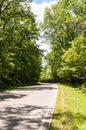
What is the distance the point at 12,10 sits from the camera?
39.6 meters

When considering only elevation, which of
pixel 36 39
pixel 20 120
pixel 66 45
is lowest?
pixel 20 120

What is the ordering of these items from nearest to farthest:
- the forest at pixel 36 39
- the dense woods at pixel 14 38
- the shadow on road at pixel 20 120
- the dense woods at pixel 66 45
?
the shadow on road at pixel 20 120 < the forest at pixel 36 39 < the dense woods at pixel 66 45 < the dense woods at pixel 14 38

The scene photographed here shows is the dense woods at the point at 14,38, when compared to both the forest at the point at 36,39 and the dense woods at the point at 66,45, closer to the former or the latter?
the forest at the point at 36,39

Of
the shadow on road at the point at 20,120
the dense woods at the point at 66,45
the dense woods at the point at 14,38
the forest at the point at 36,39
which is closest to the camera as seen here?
the shadow on road at the point at 20,120

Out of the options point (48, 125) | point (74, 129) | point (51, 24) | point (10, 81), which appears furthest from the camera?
point (51, 24)

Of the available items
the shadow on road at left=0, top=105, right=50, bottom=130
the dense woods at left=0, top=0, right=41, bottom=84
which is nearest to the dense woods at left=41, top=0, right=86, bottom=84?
the dense woods at left=0, top=0, right=41, bottom=84

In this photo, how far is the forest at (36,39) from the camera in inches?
1185

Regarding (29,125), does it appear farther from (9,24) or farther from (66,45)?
(66,45)

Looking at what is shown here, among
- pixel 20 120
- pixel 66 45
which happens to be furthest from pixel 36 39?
pixel 20 120

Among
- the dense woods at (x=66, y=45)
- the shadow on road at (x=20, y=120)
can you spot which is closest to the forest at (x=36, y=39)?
the dense woods at (x=66, y=45)

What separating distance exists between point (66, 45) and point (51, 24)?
6.18 metres

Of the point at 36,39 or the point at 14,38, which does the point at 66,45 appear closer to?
the point at 36,39

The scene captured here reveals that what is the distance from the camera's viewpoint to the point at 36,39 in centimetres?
6575

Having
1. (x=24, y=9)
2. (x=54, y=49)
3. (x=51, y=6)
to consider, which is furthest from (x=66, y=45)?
(x=24, y=9)
